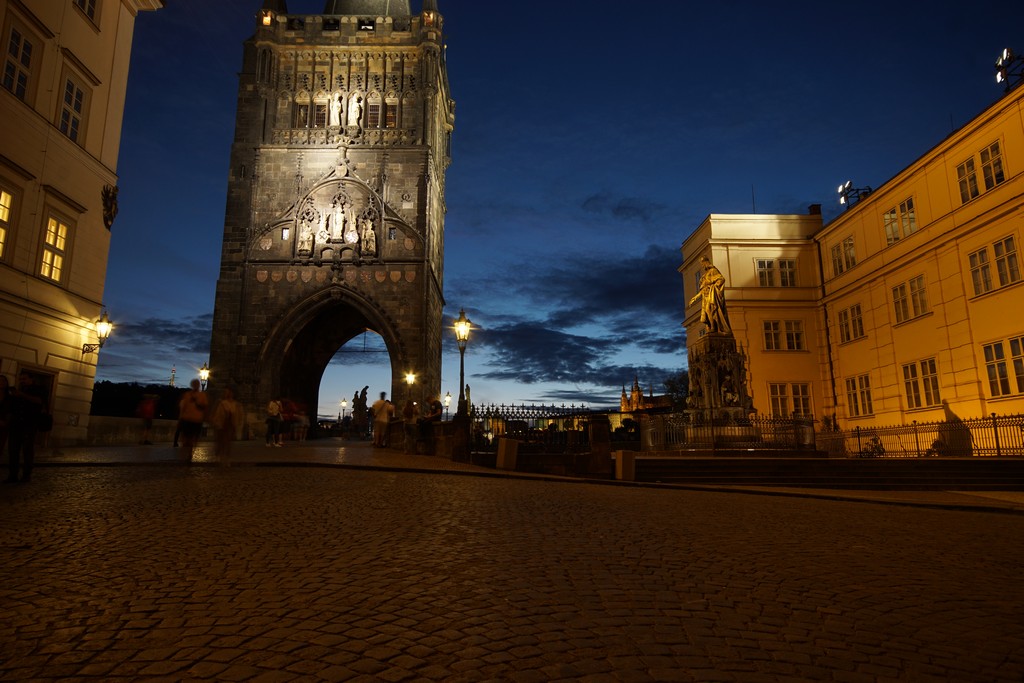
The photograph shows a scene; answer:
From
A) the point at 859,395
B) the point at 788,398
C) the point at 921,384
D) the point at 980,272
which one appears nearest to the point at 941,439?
the point at 921,384

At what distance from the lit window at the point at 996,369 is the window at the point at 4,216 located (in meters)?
28.8

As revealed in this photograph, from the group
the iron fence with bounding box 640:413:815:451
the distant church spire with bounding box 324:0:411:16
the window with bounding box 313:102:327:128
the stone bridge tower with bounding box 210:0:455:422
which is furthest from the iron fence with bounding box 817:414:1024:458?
the distant church spire with bounding box 324:0:411:16

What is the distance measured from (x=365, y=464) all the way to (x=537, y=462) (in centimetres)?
435

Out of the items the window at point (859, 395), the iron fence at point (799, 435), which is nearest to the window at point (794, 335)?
the window at point (859, 395)

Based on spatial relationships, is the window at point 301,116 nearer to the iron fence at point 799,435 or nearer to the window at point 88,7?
the window at point 88,7

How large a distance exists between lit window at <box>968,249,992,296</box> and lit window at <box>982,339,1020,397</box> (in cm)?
196

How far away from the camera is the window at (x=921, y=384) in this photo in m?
22.9

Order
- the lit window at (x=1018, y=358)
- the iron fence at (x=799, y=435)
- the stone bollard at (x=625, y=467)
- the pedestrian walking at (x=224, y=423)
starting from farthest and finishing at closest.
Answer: the lit window at (x=1018, y=358) < the iron fence at (x=799, y=435) < the stone bollard at (x=625, y=467) < the pedestrian walking at (x=224, y=423)

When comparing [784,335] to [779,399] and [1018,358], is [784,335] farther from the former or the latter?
[1018,358]

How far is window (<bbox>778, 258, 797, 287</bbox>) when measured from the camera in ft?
107

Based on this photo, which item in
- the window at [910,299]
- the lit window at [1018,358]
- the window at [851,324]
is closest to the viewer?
the lit window at [1018,358]

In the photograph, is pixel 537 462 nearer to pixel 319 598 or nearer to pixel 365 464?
pixel 365 464

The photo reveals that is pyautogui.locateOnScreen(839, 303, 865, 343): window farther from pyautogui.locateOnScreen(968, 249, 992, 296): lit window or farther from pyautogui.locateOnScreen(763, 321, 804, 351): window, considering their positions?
pyautogui.locateOnScreen(968, 249, 992, 296): lit window

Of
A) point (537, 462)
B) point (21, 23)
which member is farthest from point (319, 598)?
point (21, 23)
